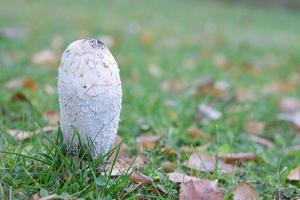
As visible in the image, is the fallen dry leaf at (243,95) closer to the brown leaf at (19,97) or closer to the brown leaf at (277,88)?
the brown leaf at (277,88)

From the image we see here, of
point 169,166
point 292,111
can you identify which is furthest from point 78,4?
point 169,166

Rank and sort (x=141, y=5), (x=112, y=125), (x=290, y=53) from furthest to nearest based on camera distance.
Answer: (x=141, y=5), (x=290, y=53), (x=112, y=125)

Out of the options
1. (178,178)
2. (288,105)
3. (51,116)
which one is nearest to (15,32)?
(51,116)

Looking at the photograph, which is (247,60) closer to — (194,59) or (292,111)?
(194,59)

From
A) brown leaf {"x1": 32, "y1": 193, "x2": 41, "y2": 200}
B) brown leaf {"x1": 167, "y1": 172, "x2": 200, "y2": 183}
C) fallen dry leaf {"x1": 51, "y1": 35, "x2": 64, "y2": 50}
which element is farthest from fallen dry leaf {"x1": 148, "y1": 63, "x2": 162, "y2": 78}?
brown leaf {"x1": 32, "y1": 193, "x2": 41, "y2": 200}

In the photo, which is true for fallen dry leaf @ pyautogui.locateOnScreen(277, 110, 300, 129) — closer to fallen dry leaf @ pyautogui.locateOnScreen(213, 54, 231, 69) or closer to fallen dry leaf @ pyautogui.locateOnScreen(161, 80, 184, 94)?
fallen dry leaf @ pyautogui.locateOnScreen(161, 80, 184, 94)

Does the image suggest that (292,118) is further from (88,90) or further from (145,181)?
(88,90)
